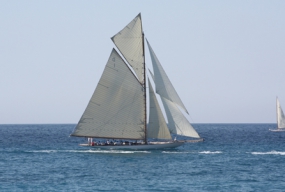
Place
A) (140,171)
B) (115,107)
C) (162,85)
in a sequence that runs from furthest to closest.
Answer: (115,107)
(162,85)
(140,171)

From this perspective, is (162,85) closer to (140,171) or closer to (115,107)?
(115,107)

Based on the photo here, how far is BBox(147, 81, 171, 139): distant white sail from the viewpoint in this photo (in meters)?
83.0

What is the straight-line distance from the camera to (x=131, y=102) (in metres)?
83.3

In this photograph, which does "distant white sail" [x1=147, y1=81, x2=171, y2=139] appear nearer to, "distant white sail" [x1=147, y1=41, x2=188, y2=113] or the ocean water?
"distant white sail" [x1=147, y1=41, x2=188, y2=113]

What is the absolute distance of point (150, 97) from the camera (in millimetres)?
83812

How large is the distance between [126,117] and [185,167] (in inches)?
672

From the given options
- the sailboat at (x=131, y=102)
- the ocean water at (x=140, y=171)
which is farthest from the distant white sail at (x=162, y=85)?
the ocean water at (x=140, y=171)

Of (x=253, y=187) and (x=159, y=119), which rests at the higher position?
(x=159, y=119)

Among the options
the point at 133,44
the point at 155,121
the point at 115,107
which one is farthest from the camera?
the point at 133,44

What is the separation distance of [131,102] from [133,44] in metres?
7.86

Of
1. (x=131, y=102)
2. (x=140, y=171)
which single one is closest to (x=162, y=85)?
(x=131, y=102)

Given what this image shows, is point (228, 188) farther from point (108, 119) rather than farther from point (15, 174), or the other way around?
point (108, 119)

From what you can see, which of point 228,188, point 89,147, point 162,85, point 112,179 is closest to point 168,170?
point 112,179

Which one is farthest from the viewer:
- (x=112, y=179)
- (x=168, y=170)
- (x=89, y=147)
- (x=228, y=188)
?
(x=89, y=147)
